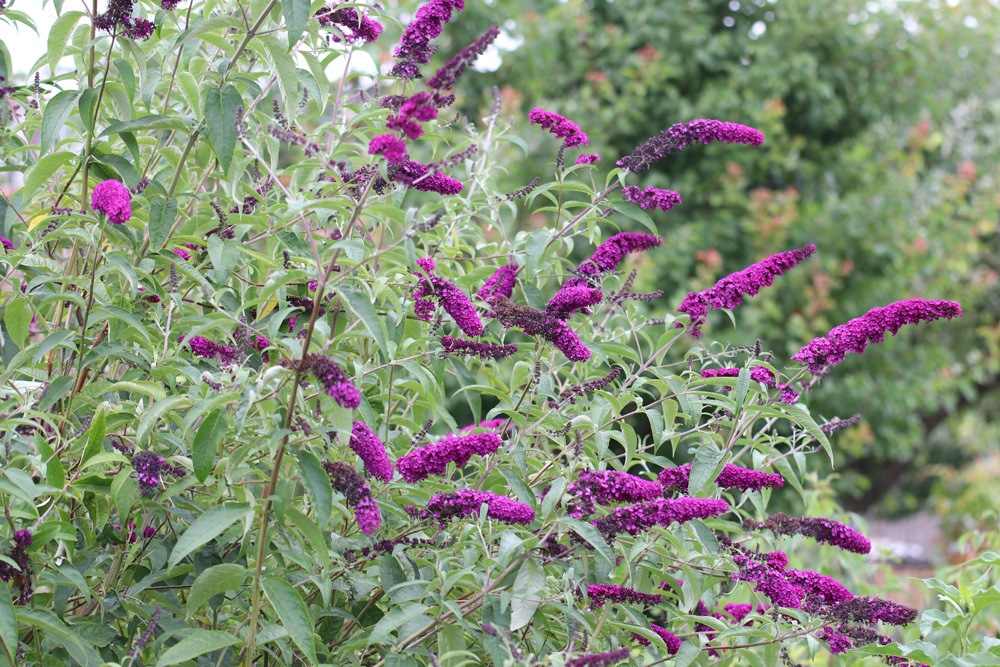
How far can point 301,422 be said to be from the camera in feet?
5.90

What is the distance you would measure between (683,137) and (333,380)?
1.08m

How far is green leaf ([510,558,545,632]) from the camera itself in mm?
1770

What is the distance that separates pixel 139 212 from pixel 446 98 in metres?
0.92

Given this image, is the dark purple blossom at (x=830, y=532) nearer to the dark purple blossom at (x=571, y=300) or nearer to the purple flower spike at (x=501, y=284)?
the dark purple blossom at (x=571, y=300)

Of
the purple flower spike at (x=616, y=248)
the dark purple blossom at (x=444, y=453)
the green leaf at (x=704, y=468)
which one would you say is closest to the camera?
the dark purple blossom at (x=444, y=453)

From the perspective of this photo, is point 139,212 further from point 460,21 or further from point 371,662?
point 460,21

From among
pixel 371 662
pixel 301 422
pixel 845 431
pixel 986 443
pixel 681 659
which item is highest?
pixel 301 422

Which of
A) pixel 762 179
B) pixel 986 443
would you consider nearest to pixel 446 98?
pixel 762 179

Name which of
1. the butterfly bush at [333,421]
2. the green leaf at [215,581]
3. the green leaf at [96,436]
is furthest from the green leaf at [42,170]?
the green leaf at [215,581]

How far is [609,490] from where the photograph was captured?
6.00ft

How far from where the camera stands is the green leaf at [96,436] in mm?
1977

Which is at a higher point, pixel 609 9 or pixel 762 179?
pixel 609 9

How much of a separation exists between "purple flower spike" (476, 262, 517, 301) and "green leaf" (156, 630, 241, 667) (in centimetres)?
102

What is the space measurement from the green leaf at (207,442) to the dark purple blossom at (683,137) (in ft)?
3.53
